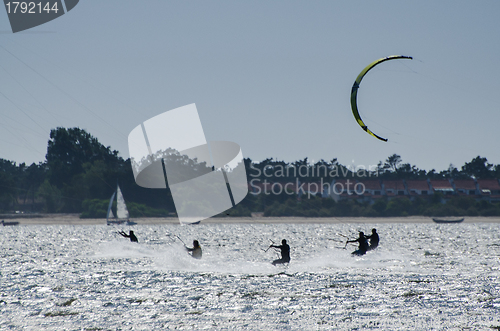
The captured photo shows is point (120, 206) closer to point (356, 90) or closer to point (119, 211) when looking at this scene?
point (119, 211)

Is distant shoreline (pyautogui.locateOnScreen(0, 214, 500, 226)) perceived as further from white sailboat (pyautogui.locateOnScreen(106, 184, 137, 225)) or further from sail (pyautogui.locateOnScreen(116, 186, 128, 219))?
sail (pyautogui.locateOnScreen(116, 186, 128, 219))

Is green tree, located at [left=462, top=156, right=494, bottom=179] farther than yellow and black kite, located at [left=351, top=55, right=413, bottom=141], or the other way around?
green tree, located at [left=462, top=156, right=494, bottom=179]

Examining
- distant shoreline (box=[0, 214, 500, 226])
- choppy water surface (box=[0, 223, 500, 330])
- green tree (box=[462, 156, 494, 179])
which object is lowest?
choppy water surface (box=[0, 223, 500, 330])

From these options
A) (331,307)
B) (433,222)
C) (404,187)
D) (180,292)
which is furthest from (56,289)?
(404,187)

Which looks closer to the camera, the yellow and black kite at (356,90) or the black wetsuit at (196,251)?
the yellow and black kite at (356,90)

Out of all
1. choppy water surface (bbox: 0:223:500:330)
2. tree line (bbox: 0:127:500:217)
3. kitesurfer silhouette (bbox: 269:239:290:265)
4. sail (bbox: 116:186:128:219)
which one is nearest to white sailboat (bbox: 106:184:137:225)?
sail (bbox: 116:186:128:219)

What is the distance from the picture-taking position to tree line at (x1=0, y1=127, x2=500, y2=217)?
360 ft

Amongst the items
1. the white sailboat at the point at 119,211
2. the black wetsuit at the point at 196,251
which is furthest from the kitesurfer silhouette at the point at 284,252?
the white sailboat at the point at 119,211

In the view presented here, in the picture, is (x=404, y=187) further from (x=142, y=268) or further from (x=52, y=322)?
(x=52, y=322)

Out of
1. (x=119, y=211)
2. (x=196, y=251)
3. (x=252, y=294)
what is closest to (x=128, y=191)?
(x=119, y=211)

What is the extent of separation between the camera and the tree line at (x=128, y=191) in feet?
360

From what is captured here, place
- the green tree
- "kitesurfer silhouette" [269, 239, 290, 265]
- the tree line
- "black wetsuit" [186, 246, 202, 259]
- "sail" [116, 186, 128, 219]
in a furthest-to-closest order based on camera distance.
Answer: the green tree < the tree line < "sail" [116, 186, 128, 219] < "black wetsuit" [186, 246, 202, 259] < "kitesurfer silhouette" [269, 239, 290, 265]

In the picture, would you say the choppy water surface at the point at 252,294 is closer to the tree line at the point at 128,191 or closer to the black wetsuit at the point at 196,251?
the black wetsuit at the point at 196,251

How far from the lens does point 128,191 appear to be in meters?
108
